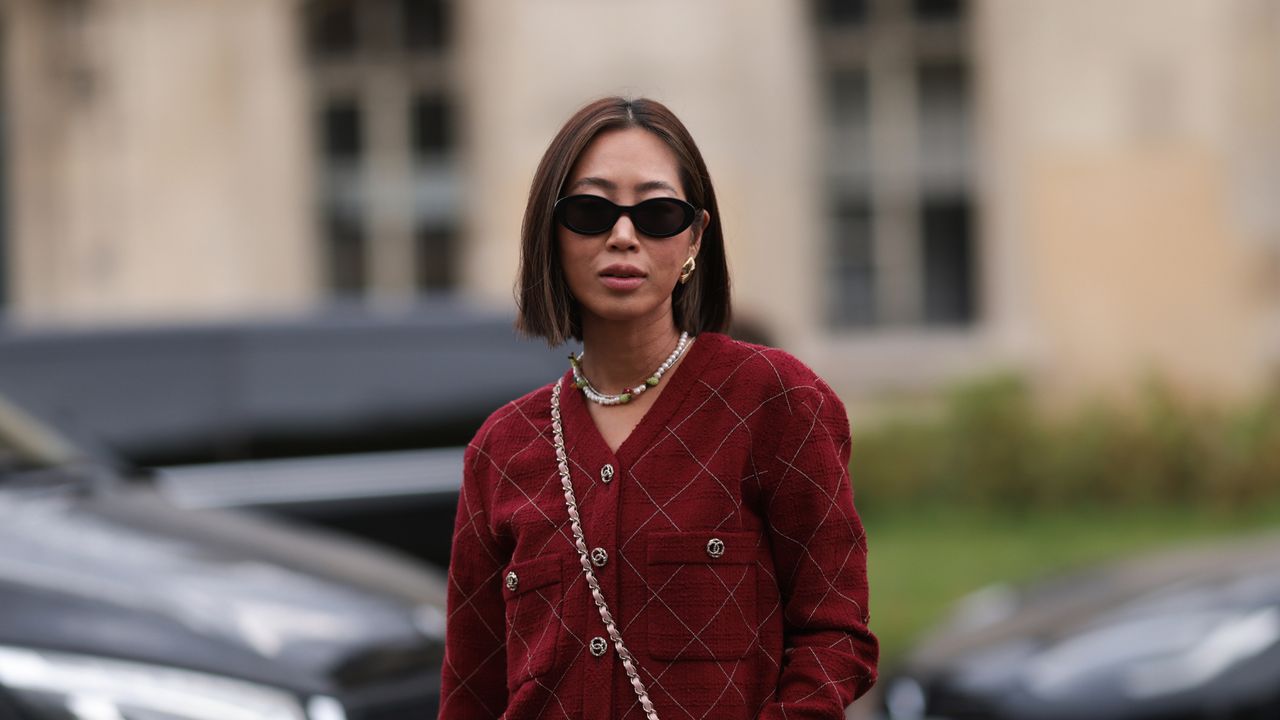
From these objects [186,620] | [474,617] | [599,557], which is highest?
[599,557]

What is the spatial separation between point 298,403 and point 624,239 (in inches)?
181

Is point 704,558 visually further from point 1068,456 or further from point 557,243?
point 1068,456

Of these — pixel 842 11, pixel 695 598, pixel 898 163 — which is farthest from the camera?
pixel 898 163

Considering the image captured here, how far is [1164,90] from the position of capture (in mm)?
12094

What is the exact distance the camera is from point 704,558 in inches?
76.5

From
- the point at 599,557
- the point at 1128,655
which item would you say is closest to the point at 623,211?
the point at 599,557

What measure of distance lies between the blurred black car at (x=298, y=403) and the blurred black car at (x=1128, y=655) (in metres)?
1.88

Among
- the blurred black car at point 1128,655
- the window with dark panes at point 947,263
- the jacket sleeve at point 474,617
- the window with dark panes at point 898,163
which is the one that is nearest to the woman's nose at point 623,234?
the jacket sleeve at point 474,617

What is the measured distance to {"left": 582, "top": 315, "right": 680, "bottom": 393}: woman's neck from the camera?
2.05 m

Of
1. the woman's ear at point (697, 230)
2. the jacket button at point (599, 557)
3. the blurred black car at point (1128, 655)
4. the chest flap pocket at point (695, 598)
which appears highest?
the woman's ear at point (697, 230)

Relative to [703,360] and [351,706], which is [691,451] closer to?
[703,360]

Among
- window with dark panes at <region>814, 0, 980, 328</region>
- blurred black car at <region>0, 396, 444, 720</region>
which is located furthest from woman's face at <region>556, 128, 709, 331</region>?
window with dark panes at <region>814, 0, 980, 328</region>

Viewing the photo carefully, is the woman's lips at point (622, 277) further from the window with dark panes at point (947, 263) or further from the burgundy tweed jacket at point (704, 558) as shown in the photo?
the window with dark panes at point (947, 263)

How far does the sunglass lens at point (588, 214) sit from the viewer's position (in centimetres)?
199
